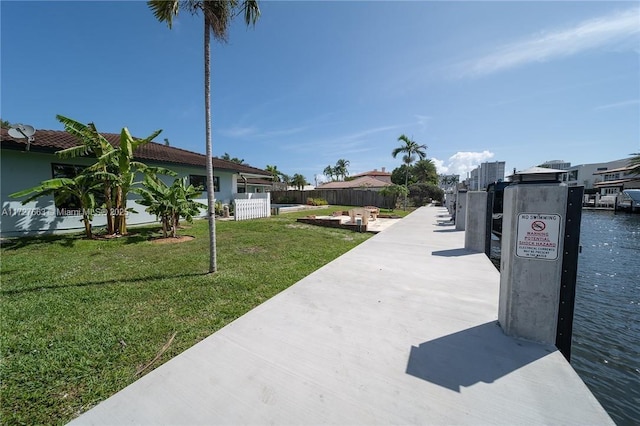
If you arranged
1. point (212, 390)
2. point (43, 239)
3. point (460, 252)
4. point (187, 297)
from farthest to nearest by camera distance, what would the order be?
point (43, 239)
point (460, 252)
point (187, 297)
point (212, 390)

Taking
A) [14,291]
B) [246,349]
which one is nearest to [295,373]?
[246,349]

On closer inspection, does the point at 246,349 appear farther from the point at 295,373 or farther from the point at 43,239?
the point at 43,239

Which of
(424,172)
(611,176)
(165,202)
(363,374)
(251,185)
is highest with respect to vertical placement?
(424,172)

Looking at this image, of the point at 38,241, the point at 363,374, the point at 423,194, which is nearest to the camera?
the point at 363,374

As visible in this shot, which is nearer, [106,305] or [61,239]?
[106,305]

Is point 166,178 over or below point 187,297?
over

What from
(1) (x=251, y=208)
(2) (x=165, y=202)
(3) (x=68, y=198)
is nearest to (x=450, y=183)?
(1) (x=251, y=208)

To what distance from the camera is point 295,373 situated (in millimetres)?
2352

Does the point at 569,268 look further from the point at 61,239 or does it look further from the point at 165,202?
the point at 61,239

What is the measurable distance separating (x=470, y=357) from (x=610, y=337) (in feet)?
11.8

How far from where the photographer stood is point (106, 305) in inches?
159

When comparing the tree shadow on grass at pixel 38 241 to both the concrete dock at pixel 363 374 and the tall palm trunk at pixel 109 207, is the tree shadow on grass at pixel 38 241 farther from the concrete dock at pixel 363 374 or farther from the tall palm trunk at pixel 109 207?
the concrete dock at pixel 363 374

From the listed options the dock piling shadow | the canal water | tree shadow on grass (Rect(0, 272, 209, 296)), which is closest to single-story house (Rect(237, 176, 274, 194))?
tree shadow on grass (Rect(0, 272, 209, 296))

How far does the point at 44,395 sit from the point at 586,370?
6185mm
